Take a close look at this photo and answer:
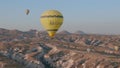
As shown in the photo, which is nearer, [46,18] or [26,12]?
[46,18]

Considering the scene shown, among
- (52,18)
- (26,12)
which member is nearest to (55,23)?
(52,18)

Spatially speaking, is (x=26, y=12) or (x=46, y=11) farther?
(x=26, y=12)

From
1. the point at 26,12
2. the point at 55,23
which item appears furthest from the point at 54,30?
the point at 26,12

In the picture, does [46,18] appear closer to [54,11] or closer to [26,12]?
[54,11]

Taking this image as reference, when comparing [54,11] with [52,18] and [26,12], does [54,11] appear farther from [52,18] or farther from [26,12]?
[26,12]

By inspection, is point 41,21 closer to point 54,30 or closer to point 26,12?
point 54,30
